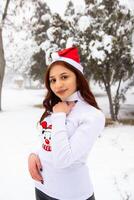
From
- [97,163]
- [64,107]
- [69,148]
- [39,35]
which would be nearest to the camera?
[69,148]

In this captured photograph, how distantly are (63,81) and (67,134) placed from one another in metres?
0.35

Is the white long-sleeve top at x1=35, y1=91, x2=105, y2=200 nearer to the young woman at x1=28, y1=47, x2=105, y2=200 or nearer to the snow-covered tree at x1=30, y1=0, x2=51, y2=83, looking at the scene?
the young woman at x1=28, y1=47, x2=105, y2=200

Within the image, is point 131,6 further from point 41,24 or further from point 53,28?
point 41,24

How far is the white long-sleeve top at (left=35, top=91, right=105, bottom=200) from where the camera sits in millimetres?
1884

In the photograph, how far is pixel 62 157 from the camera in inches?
74.0

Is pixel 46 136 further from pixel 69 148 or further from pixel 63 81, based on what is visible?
pixel 63 81

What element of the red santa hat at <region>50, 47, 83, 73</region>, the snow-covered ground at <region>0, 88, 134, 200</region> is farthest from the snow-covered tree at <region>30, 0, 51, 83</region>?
the red santa hat at <region>50, 47, 83, 73</region>

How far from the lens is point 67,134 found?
1.94 meters

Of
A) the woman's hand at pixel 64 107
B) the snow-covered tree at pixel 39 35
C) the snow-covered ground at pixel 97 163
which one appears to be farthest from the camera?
the snow-covered tree at pixel 39 35

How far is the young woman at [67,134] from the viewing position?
74.5 inches

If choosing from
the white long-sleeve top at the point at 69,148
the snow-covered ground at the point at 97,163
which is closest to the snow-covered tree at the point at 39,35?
the snow-covered ground at the point at 97,163

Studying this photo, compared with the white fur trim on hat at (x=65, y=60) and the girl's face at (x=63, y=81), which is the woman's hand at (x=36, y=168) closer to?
the girl's face at (x=63, y=81)

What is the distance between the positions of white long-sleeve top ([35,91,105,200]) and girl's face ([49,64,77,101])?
0.04 m

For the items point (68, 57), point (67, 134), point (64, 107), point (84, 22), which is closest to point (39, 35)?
point (84, 22)
